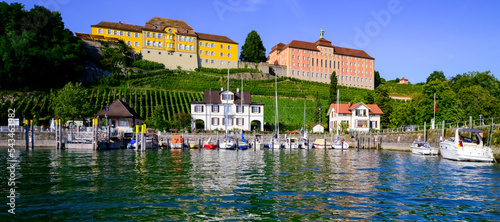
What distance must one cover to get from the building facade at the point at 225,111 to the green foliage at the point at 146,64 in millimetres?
37635

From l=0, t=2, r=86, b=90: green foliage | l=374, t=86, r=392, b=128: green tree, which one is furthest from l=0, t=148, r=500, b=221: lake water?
l=0, t=2, r=86, b=90: green foliage

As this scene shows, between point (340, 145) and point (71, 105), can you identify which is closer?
point (340, 145)

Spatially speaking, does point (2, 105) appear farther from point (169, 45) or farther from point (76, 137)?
point (169, 45)

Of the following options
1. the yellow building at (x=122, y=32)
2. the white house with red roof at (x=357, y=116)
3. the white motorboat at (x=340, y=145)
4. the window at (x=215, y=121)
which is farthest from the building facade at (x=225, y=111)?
the yellow building at (x=122, y=32)

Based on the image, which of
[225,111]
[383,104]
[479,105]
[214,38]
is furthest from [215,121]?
[214,38]

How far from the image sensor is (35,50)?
8081 cm

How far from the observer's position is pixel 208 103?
74.8 meters

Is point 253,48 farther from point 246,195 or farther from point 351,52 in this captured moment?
point 246,195

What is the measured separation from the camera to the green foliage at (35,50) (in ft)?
257

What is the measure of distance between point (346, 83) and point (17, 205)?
137969 millimetres

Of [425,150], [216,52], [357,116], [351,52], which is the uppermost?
Result: [351,52]

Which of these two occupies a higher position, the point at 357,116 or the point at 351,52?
the point at 351,52

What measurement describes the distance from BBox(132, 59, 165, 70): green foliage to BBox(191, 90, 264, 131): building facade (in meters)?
37.6

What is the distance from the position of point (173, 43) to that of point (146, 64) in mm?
12570
